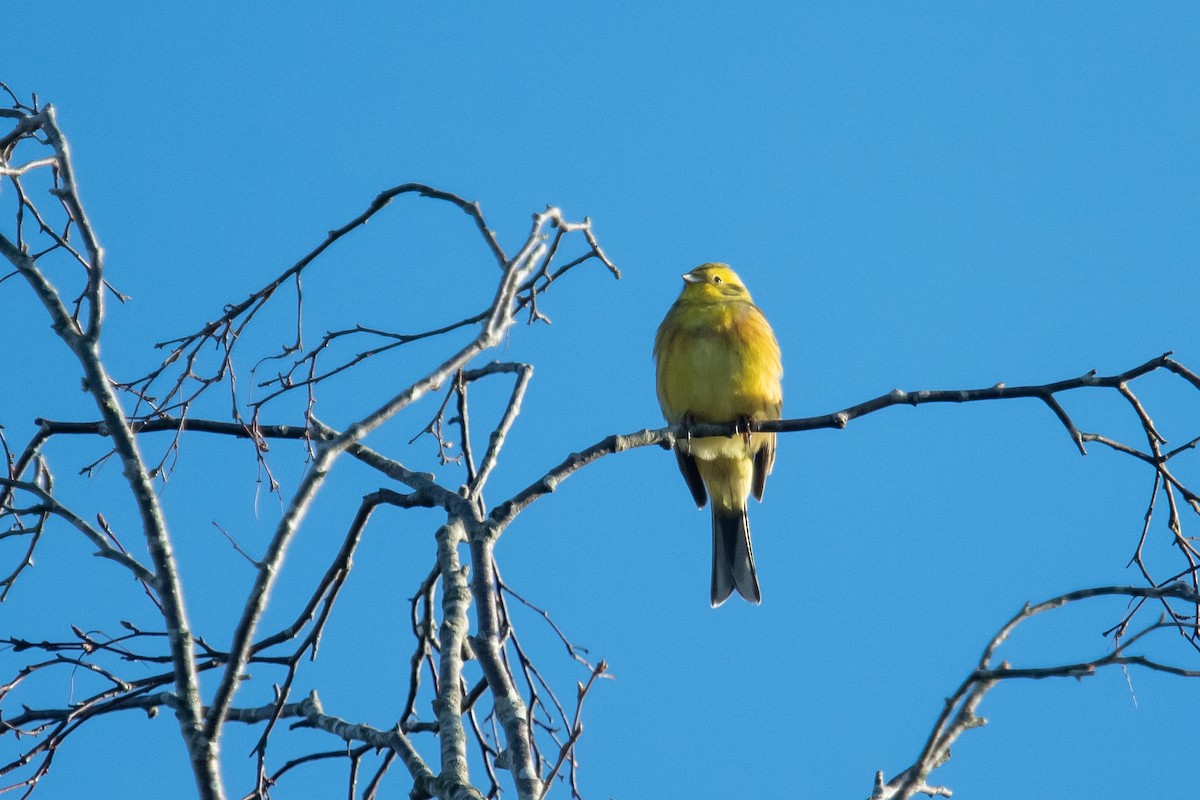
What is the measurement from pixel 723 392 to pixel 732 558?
1.14 metres

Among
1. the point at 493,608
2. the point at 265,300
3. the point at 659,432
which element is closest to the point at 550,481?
the point at 493,608

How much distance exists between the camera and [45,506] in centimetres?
297

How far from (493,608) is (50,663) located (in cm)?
118

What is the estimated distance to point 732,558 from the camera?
22.0 feet

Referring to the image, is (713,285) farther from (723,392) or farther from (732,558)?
(732,558)

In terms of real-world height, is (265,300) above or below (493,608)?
above

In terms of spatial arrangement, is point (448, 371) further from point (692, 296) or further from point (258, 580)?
point (692, 296)

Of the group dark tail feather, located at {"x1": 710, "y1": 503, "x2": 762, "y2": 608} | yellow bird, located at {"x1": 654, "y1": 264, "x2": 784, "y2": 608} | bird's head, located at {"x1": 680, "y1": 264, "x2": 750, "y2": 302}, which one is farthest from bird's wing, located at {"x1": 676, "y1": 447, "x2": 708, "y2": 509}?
bird's head, located at {"x1": 680, "y1": 264, "x2": 750, "y2": 302}

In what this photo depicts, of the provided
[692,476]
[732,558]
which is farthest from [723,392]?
[732,558]

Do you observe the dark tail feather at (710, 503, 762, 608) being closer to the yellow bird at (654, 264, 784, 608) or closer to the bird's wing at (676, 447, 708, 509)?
the yellow bird at (654, 264, 784, 608)

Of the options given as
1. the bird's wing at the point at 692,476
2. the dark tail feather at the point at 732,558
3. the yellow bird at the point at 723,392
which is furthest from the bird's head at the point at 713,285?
the dark tail feather at the point at 732,558

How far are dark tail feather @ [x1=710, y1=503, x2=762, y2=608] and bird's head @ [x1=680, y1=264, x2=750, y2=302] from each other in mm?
1082

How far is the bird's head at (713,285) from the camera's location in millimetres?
6641

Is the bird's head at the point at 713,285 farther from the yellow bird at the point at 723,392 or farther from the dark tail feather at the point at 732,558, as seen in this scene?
the dark tail feather at the point at 732,558
